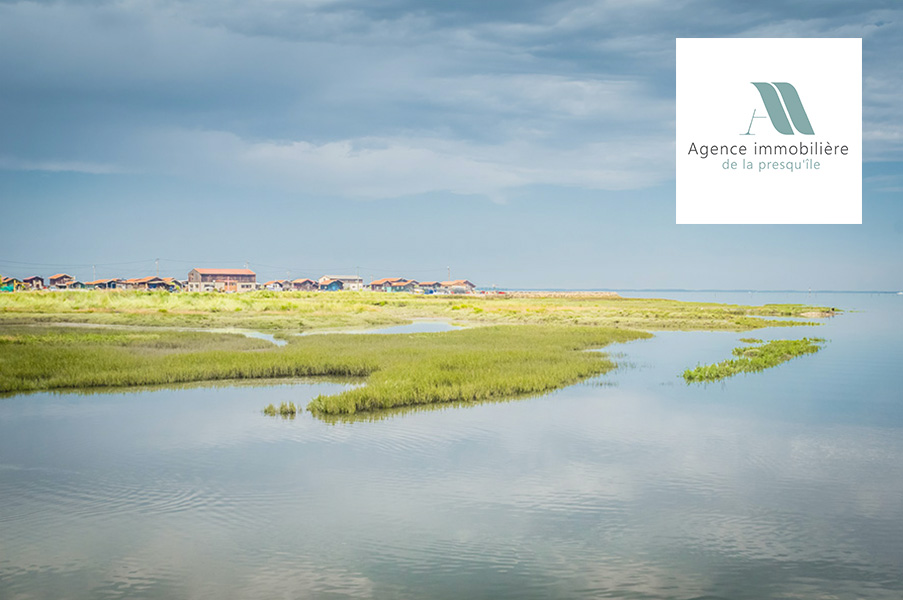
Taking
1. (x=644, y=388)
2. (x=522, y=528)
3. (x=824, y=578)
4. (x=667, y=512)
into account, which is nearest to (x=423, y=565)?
(x=522, y=528)

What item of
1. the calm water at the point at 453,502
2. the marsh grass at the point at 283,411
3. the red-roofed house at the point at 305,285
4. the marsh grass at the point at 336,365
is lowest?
the calm water at the point at 453,502

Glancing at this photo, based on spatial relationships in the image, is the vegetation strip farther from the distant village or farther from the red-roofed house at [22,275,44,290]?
the red-roofed house at [22,275,44,290]

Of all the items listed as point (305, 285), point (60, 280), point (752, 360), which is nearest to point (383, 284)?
point (305, 285)

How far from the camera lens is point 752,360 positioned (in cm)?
2858

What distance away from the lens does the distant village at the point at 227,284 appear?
14600 centimetres

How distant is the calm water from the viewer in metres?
7.93

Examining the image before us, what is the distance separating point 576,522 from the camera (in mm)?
9609

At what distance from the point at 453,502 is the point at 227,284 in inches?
5793

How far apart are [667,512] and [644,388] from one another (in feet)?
39.5

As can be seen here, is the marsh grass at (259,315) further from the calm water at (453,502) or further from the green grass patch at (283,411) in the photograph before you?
the calm water at (453,502)

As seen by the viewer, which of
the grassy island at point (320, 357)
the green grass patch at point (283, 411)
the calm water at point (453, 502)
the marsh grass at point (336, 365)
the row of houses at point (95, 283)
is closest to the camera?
the calm water at point (453, 502)

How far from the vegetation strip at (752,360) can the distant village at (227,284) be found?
11748 cm

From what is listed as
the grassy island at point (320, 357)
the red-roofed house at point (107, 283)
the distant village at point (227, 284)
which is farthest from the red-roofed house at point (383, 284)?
the grassy island at point (320, 357)

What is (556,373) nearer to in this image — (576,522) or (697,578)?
(576,522)
